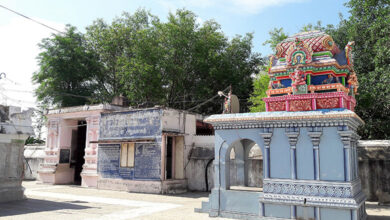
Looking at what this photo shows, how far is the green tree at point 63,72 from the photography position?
2662 centimetres

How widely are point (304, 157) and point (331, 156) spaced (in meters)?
0.66

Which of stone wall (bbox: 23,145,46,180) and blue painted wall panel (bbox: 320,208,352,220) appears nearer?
blue painted wall panel (bbox: 320,208,352,220)

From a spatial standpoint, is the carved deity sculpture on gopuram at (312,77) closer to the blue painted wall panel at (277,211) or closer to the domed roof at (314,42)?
the domed roof at (314,42)

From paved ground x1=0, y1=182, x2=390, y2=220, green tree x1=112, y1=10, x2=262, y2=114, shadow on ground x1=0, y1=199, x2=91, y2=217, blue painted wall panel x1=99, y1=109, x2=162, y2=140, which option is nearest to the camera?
paved ground x1=0, y1=182, x2=390, y2=220

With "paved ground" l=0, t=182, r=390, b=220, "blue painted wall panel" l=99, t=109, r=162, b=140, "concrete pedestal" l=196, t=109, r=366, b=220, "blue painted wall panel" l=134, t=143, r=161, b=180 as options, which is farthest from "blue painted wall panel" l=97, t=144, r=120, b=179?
"concrete pedestal" l=196, t=109, r=366, b=220

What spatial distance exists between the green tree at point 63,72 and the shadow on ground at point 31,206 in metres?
15.0

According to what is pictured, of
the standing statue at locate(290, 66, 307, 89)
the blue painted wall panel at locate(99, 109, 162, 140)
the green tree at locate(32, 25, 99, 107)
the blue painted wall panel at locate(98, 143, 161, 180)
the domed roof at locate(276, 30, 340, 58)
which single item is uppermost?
the green tree at locate(32, 25, 99, 107)

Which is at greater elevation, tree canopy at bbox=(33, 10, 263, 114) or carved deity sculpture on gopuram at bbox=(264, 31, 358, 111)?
tree canopy at bbox=(33, 10, 263, 114)

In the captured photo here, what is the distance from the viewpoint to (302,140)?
8.22m

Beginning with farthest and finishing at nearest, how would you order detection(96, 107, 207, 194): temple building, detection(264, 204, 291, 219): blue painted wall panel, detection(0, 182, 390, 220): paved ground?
detection(96, 107, 207, 194): temple building < detection(0, 182, 390, 220): paved ground < detection(264, 204, 291, 219): blue painted wall panel

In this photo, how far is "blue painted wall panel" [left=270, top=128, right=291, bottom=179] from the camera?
328 inches

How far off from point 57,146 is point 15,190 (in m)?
7.90

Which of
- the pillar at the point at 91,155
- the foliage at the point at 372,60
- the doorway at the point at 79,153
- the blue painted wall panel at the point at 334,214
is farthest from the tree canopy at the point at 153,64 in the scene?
the blue painted wall panel at the point at 334,214

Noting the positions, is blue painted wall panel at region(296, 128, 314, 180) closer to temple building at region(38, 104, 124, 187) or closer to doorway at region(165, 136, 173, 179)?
doorway at region(165, 136, 173, 179)
